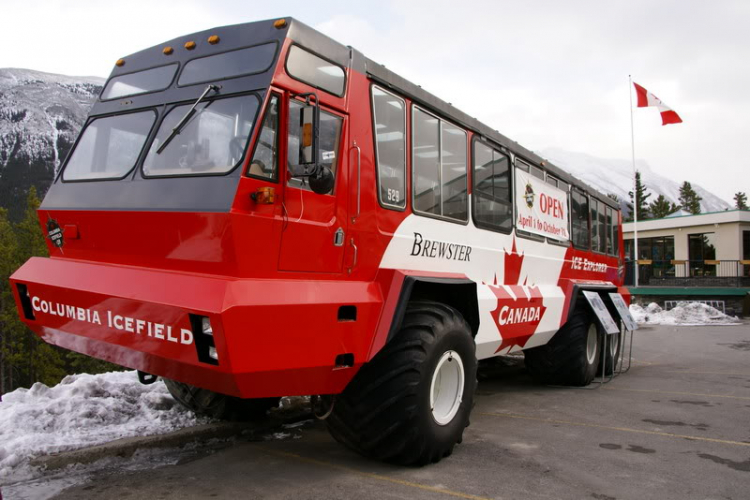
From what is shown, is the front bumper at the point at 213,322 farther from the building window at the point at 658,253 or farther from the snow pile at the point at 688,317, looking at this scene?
the building window at the point at 658,253

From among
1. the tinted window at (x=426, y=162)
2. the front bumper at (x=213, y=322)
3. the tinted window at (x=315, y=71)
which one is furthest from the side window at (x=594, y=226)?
the tinted window at (x=315, y=71)

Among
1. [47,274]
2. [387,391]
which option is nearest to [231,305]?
[387,391]

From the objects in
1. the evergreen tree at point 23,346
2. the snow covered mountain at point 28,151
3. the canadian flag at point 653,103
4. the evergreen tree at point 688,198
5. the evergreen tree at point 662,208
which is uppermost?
the snow covered mountain at point 28,151

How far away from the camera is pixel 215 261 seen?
3.60m

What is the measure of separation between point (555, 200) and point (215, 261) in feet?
20.8

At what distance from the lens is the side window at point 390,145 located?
4.74 m

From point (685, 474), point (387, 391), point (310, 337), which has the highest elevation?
point (310, 337)

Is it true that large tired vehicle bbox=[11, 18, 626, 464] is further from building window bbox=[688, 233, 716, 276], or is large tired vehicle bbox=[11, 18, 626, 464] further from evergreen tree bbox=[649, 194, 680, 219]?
evergreen tree bbox=[649, 194, 680, 219]

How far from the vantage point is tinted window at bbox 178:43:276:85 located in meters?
3.95

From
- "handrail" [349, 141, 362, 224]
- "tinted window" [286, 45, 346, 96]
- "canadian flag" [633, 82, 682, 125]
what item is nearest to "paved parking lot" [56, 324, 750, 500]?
"handrail" [349, 141, 362, 224]

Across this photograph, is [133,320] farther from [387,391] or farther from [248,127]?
[387,391]

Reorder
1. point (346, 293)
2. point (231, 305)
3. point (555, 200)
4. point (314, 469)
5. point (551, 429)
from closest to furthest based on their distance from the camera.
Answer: point (231, 305) → point (346, 293) → point (314, 469) → point (551, 429) → point (555, 200)

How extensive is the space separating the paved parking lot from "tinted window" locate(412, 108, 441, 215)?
2246 millimetres

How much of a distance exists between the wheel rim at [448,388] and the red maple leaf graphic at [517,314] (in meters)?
1.29
